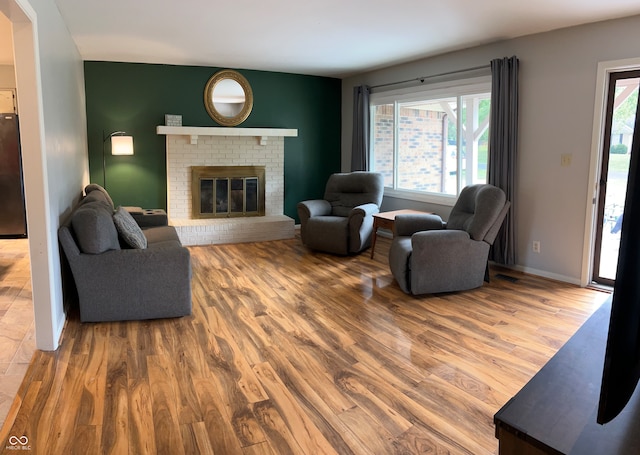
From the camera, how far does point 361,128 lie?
6.79m

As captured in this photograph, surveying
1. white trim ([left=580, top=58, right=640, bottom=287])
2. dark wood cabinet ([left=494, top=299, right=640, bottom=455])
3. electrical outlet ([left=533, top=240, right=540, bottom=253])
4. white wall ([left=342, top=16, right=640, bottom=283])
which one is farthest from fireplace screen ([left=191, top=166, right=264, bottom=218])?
dark wood cabinet ([left=494, top=299, right=640, bottom=455])

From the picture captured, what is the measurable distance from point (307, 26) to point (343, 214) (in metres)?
2.47

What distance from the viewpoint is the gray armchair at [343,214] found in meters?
5.43

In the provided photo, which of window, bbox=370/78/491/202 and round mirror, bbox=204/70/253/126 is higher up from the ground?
round mirror, bbox=204/70/253/126

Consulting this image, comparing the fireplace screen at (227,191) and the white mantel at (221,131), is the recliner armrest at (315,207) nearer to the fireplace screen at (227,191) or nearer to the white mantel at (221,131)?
the fireplace screen at (227,191)

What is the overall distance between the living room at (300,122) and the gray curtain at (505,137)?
0.30 ft

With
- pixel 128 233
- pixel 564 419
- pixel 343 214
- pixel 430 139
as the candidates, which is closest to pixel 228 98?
pixel 343 214

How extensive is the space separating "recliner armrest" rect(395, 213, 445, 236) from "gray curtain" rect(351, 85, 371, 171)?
230 centimetres

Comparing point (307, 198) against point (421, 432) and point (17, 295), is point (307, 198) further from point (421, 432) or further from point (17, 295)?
point (421, 432)

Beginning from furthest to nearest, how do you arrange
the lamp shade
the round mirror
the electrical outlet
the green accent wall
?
1. the round mirror
2. the green accent wall
3. the lamp shade
4. the electrical outlet

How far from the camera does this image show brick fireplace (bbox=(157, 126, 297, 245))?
20.3ft

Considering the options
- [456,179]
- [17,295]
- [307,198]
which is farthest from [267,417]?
[307,198]

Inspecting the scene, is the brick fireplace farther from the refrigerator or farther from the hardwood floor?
the refrigerator

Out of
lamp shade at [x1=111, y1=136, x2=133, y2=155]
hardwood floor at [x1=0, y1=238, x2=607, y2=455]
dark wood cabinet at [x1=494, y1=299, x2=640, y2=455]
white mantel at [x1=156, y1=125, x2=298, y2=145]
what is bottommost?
hardwood floor at [x1=0, y1=238, x2=607, y2=455]
